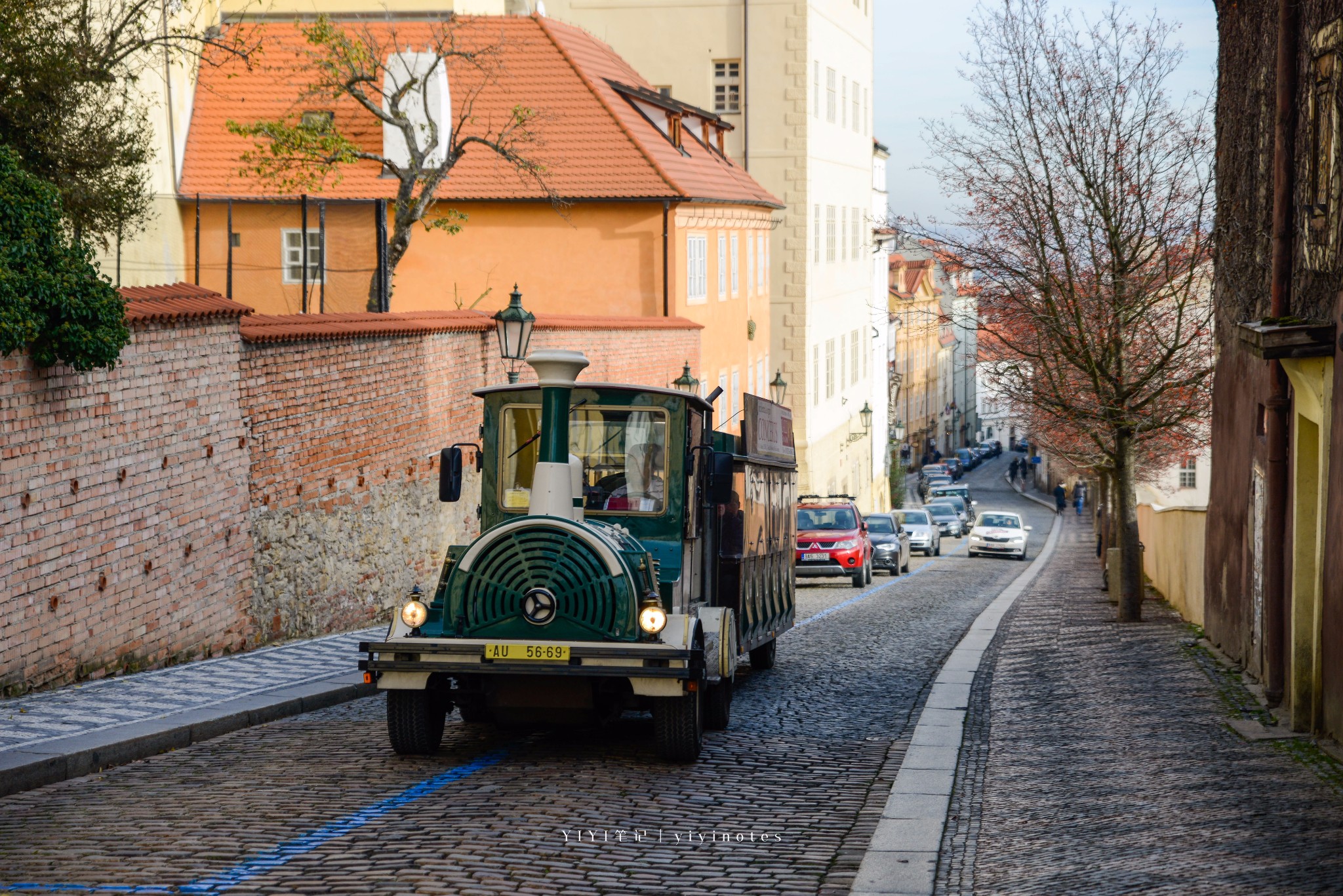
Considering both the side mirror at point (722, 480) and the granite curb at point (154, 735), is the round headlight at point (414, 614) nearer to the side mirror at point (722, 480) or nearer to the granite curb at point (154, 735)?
the granite curb at point (154, 735)

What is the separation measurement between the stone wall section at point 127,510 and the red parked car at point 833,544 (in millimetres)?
16841

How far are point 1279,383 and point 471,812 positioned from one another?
7.67m

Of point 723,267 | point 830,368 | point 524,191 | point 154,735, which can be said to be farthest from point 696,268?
point 154,735

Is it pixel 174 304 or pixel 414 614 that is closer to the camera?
pixel 414 614

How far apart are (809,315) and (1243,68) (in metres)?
36.6

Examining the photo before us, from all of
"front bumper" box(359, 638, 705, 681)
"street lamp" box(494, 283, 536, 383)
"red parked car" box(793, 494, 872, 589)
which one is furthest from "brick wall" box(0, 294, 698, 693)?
"red parked car" box(793, 494, 872, 589)

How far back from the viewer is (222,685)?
12.9m

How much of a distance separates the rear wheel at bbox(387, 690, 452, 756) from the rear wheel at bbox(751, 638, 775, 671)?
19.5 ft

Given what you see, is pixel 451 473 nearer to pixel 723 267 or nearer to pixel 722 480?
pixel 722 480

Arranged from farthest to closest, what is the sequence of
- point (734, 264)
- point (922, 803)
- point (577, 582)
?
1. point (734, 264)
2. point (577, 582)
3. point (922, 803)

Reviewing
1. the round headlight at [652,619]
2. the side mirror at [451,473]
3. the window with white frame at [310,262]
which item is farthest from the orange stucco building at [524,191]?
the round headlight at [652,619]

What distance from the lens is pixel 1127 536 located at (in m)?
20.0

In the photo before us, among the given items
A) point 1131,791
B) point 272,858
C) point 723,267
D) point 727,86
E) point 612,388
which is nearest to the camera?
point 272,858

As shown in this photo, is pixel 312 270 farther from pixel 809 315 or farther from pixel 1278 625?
pixel 809 315
